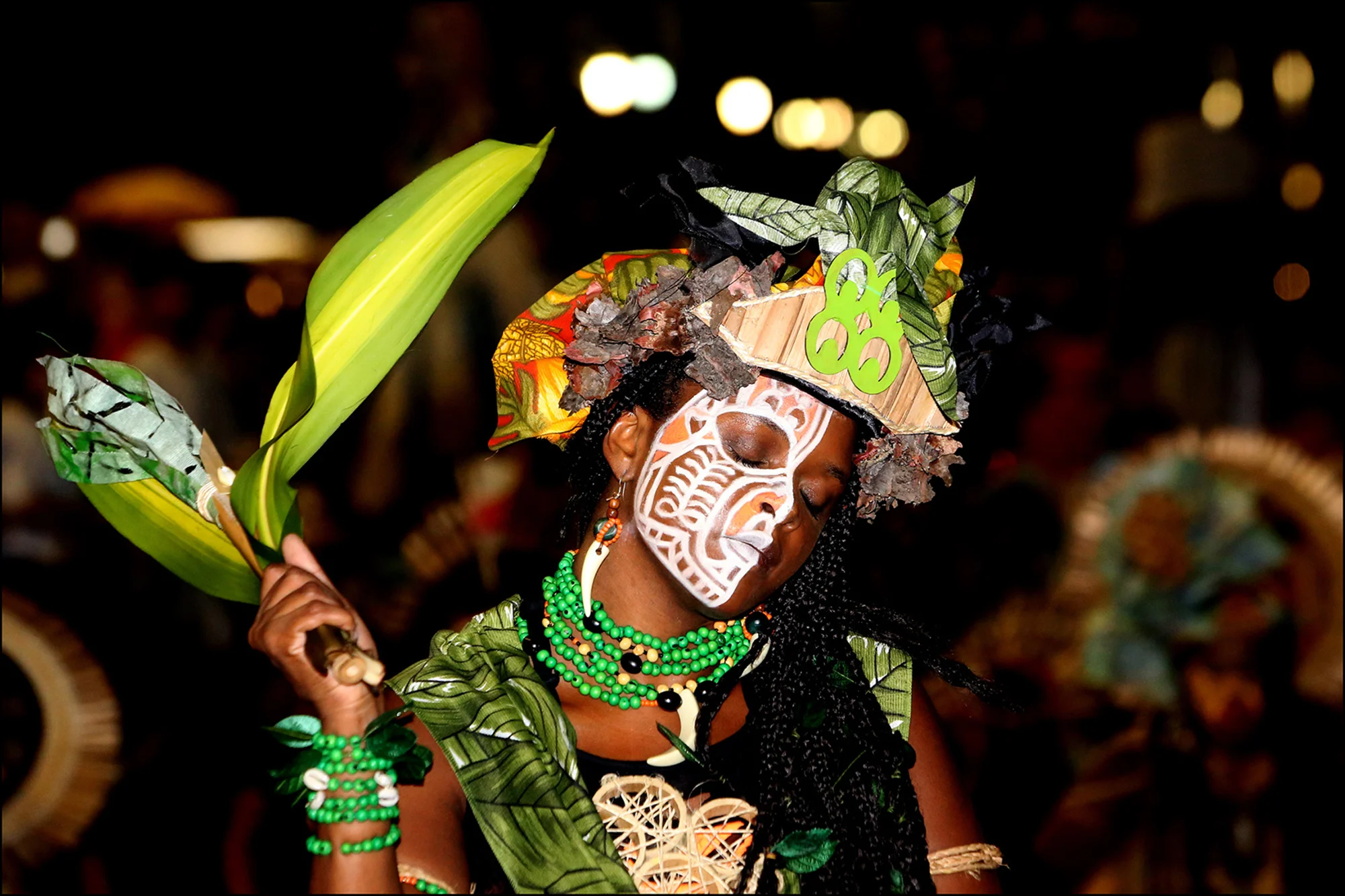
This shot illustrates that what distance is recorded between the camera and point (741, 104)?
246 inches

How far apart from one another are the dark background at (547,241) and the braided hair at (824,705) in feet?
0.87

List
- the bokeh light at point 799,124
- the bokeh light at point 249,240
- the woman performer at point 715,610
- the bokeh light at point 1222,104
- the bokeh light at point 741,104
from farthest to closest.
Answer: the bokeh light at point 1222,104 → the bokeh light at point 799,124 → the bokeh light at point 741,104 → the bokeh light at point 249,240 → the woman performer at point 715,610

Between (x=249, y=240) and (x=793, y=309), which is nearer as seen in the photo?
(x=793, y=309)

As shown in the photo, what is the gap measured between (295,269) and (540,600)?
13.4 feet

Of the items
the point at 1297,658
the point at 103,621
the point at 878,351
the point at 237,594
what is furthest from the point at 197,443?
the point at 1297,658

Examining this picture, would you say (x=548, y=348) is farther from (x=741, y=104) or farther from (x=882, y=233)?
(x=741, y=104)

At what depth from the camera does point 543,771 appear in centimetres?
171

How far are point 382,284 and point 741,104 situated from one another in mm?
4880

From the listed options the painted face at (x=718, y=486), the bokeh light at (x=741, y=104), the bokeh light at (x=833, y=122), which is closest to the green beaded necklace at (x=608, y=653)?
the painted face at (x=718, y=486)

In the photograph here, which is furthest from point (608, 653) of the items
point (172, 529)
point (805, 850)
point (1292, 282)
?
point (1292, 282)

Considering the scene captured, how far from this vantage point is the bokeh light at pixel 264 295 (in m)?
5.28

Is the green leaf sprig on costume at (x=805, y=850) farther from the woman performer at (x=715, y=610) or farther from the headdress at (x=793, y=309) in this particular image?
the headdress at (x=793, y=309)

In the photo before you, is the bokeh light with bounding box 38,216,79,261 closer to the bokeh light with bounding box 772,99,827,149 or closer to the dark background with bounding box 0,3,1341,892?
the dark background with bounding box 0,3,1341,892

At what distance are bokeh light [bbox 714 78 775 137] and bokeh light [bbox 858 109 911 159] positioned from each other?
807mm
